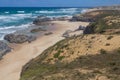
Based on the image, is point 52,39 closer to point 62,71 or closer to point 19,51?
point 19,51

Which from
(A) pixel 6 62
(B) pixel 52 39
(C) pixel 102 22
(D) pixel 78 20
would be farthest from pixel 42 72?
(D) pixel 78 20

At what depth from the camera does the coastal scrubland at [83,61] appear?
1609 centimetres

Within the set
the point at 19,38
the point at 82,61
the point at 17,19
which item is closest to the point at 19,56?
the point at 19,38

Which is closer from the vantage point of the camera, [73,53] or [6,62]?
[73,53]

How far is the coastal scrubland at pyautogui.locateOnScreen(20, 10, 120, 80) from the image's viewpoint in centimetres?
1609

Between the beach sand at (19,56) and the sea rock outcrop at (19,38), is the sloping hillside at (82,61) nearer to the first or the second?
the beach sand at (19,56)

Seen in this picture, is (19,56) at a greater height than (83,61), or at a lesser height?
lesser

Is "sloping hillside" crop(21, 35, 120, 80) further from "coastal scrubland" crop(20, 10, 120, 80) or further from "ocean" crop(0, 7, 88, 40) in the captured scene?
"ocean" crop(0, 7, 88, 40)

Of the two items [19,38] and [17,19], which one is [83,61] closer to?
[19,38]

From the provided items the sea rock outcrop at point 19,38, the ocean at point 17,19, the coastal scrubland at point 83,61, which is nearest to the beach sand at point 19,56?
the sea rock outcrop at point 19,38

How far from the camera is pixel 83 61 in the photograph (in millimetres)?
18891

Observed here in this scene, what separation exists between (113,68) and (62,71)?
2.82 metres

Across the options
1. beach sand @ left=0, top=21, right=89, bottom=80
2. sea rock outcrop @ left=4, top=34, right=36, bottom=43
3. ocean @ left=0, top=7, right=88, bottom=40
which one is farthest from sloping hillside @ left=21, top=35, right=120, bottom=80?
ocean @ left=0, top=7, right=88, bottom=40

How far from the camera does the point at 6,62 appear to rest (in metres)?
32.6
